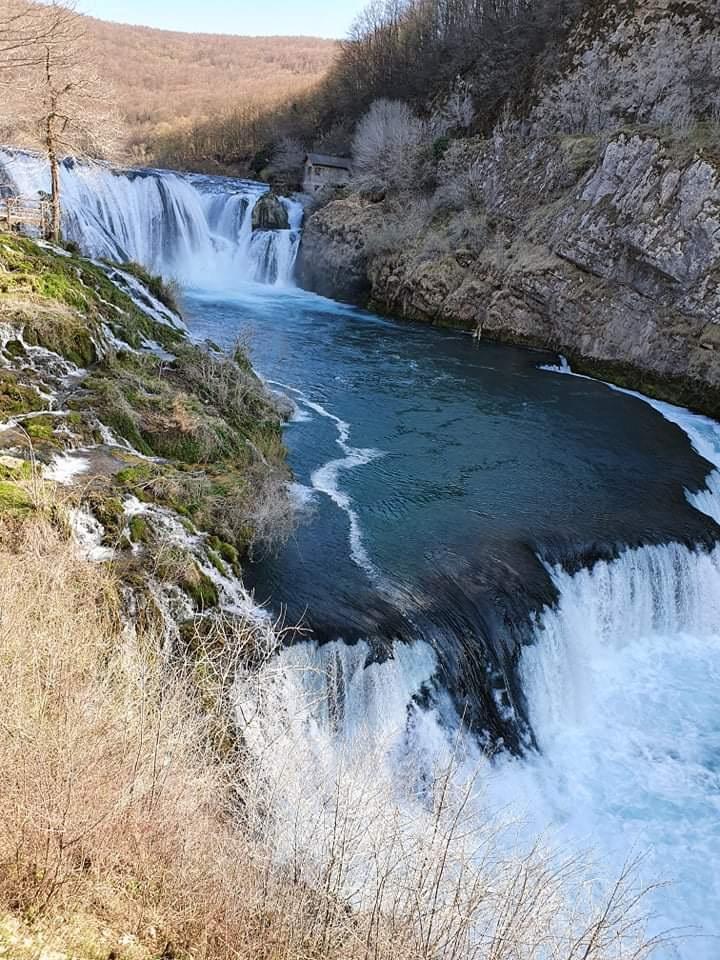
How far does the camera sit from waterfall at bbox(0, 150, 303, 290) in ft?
97.1

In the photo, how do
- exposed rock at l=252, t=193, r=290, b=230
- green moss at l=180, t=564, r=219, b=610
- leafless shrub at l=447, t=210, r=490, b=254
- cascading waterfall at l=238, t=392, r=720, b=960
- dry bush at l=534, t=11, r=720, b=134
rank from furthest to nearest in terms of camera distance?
exposed rock at l=252, t=193, r=290, b=230
leafless shrub at l=447, t=210, r=490, b=254
dry bush at l=534, t=11, r=720, b=134
green moss at l=180, t=564, r=219, b=610
cascading waterfall at l=238, t=392, r=720, b=960

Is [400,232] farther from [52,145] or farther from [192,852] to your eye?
[192,852]

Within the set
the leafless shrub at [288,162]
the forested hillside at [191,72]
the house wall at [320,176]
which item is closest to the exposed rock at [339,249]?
the house wall at [320,176]

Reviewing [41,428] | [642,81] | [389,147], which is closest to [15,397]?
Answer: [41,428]

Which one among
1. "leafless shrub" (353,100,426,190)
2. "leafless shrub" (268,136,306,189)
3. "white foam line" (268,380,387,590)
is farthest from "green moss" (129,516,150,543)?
"leafless shrub" (268,136,306,189)

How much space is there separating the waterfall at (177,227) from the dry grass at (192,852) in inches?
1015

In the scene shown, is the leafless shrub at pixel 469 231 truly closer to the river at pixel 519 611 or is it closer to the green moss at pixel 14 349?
the river at pixel 519 611

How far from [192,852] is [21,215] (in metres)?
18.3

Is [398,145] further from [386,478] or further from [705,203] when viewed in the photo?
[386,478]

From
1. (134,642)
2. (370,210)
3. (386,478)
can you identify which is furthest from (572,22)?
(134,642)

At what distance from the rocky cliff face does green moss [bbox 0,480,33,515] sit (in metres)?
18.0

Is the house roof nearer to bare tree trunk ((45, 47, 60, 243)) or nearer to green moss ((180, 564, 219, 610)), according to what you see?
bare tree trunk ((45, 47, 60, 243))

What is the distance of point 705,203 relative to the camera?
20859 millimetres

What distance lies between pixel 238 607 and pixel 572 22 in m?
31.8
